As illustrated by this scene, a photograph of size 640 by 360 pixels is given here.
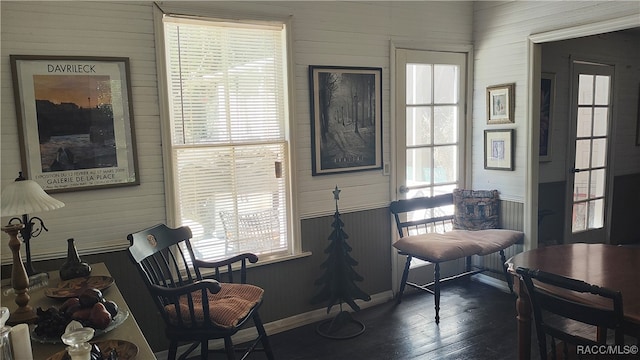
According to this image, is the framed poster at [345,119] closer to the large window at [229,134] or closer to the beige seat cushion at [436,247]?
the large window at [229,134]

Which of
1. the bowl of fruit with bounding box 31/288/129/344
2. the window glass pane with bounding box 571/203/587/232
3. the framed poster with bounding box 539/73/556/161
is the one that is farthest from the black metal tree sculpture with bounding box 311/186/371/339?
the window glass pane with bounding box 571/203/587/232

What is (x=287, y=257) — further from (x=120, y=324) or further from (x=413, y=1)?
(x=413, y=1)

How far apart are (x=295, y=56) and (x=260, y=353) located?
2043 millimetres

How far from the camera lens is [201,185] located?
10.1ft

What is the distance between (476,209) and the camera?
414 centimetres

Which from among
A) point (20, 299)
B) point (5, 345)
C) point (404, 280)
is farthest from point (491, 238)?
point (5, 345)

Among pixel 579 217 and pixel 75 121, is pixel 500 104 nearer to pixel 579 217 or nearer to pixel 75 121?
pixel 579 217

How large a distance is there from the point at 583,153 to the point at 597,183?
45cm

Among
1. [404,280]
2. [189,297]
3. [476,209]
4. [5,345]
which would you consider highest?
[5,345]

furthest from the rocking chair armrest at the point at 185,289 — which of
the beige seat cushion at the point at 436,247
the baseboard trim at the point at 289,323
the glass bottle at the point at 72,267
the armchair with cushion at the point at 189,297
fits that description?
the beige seat cushion at the point at 436,247

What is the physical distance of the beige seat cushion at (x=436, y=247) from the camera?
3492 millimetres

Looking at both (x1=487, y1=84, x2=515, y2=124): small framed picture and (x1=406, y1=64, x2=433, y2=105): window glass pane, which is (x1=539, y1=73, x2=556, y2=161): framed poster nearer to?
(x1=487, y1=84, x2=515, y2=124): small framed picture

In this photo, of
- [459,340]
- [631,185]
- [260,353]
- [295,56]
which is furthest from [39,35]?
[631,185]

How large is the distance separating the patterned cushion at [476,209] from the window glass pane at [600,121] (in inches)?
64.4
